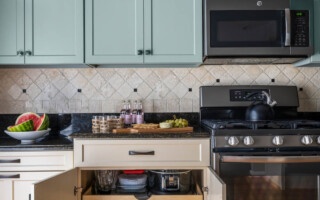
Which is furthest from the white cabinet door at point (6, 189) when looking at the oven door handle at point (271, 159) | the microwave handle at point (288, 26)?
the microwave handle at point (288, 26)

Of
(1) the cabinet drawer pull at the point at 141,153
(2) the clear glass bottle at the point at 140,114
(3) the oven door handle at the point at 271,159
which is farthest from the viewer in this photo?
(2) the clear glass bottle at the point at 140,114

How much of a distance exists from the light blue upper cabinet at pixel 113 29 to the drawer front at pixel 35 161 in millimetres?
707

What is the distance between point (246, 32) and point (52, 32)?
1416 millimetres

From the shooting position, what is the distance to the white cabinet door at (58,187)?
1.32 metres

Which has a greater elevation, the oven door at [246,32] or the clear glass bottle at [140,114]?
the oven door at [246,32]

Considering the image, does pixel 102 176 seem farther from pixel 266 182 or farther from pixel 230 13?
pixel 230 13

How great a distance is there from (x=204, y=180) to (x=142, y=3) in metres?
1.32

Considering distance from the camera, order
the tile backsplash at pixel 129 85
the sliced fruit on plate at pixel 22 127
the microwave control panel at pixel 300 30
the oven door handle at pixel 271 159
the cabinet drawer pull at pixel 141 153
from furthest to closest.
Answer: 1. the tile backsplash at pixel 129 85
2. the microwave control panel at pixel 300 30
3. the sliced fruit on plate at pixel 22 127
4. the cabinet drawer pull at pixel 141 153
5. the oven door handle at pixel 271 159

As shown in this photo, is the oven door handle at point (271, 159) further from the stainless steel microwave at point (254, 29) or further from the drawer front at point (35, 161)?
the drawer front at point (35, 161)

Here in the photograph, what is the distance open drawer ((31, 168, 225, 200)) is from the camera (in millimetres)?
1378

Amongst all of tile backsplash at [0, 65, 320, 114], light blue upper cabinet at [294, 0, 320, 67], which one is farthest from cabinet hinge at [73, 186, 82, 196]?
light blue upper cabinet at [294, 0, 320, 67]

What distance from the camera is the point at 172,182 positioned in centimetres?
195

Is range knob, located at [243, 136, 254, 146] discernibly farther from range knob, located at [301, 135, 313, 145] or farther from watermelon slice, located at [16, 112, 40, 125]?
watermelon slice, located at [16, 112, 40, 125]

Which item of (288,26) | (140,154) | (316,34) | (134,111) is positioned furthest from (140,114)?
(316,34)
